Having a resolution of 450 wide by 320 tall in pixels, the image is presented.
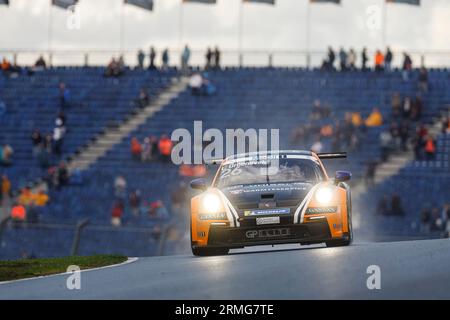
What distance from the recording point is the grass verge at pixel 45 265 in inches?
669

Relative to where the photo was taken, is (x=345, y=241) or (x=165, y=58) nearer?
(x=345, y=241)

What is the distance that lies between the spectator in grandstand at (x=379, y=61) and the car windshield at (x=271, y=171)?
77.7 ft

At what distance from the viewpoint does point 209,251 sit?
718 inches

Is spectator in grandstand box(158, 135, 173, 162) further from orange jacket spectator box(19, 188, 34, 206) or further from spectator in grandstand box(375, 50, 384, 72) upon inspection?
spectator in grandstand box(375, 50, 384, 72)

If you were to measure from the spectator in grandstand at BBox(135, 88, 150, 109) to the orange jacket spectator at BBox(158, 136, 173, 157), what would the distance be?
4.76m

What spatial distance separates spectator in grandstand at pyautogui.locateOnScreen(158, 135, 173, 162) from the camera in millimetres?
38188

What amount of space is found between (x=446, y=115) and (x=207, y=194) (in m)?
22.4

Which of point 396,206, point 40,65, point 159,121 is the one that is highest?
point 40,65

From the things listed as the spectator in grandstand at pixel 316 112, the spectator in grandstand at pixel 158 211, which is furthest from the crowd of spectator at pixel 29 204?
the spectator in grandstand at pixel 316 112

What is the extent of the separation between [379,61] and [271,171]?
80.3ft

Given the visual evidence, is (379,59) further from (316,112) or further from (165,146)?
(165,146)

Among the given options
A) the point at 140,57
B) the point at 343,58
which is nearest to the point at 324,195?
the point at 343,58

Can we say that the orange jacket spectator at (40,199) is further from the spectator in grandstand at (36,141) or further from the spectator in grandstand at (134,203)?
the spectator in grandstand at (36,141)
